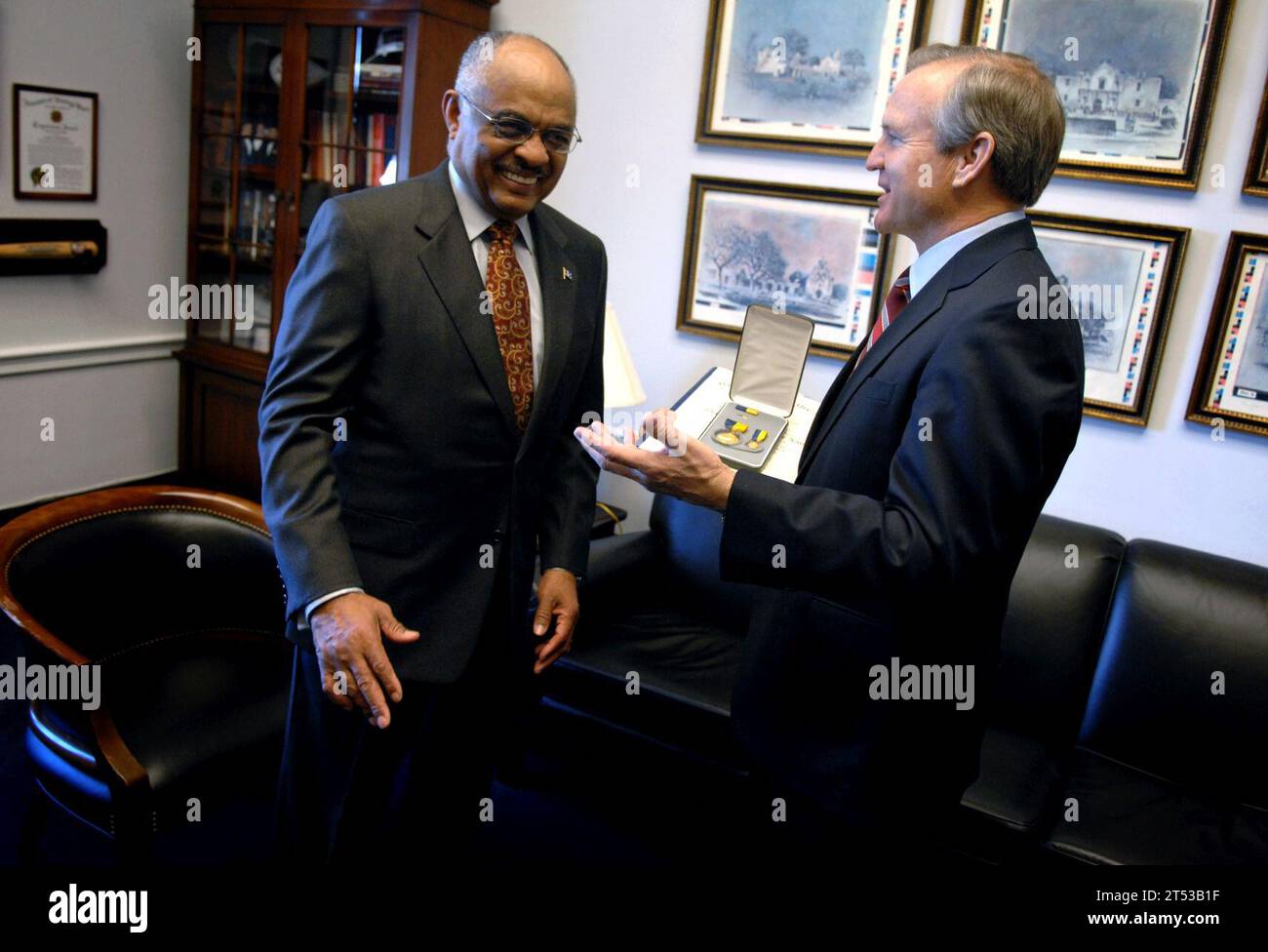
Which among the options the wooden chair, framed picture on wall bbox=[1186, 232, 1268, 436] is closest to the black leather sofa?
framed picture on wall bbox=[1186, 232, 1268, 436]

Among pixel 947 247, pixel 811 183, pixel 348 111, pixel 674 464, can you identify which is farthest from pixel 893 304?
pixel 348 111

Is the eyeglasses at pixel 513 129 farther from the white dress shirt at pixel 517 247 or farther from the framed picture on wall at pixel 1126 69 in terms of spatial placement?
the framed picture on wall at pixel 1126 69

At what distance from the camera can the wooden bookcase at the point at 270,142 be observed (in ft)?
10.3

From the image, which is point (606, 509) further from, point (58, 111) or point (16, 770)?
point (58, 111)

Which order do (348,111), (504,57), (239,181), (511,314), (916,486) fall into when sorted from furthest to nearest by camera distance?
(239,181)
(348,111)
(511,314)
(504,57)
(916,486)

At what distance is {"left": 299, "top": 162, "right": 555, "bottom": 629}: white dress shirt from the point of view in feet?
4.91

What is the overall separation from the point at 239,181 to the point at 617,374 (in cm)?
183

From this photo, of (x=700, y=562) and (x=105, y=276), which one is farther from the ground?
(x=105, y=276)

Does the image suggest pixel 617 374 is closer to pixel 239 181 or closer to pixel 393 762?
pixel 393 762

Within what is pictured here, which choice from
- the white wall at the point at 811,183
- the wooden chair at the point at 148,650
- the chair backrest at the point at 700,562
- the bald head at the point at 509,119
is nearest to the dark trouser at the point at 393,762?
the wooden chair at the point at 148,650

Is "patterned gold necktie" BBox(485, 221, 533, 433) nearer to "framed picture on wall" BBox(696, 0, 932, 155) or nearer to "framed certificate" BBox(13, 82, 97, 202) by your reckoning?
"framed picture on wall" BBox(696, 0, 932, 155)

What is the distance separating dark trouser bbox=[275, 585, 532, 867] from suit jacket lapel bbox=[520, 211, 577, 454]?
1.16 ft

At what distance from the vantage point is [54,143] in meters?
3.42

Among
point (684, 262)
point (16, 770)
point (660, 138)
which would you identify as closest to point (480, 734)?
point (16, 770)
